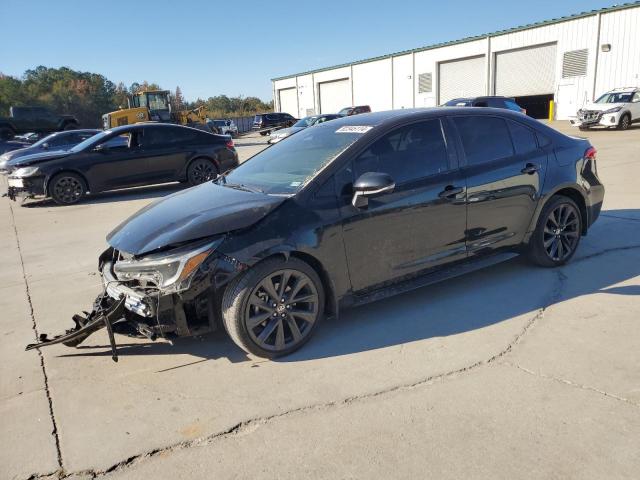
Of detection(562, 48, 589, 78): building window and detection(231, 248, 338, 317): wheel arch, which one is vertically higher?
detection(562, 48, 589, 78): building window

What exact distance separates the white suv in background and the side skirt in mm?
21193

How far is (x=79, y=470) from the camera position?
2557 mm

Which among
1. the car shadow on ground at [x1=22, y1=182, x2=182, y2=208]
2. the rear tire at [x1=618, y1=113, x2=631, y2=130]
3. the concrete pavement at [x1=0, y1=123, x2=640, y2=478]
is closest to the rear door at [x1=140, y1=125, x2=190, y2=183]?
the car shadow on ground at [x1=22, y1=182, x2=182, y2=208]

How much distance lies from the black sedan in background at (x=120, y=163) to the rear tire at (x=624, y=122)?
18.6m

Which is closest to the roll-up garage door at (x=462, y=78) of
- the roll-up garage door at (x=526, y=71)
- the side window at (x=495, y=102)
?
the roll-up garage door at (x=526, y=71)

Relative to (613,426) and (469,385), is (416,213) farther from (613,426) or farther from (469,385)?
(613,426)

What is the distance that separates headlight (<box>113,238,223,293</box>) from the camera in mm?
3193

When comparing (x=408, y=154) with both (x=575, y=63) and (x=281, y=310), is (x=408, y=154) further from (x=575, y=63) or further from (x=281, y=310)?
(x=575, y=63)

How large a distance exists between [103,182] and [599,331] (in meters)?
10.0

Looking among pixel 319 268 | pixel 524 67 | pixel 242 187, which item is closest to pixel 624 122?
pixel 524 67

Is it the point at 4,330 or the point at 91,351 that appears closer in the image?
the point at 91,351

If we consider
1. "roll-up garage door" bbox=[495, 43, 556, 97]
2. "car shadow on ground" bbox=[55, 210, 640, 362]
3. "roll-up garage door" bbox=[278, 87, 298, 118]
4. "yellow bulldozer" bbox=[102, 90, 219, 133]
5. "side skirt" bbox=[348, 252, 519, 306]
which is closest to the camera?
"car shadow on ground" bbox=[55, 210, 640, 362]

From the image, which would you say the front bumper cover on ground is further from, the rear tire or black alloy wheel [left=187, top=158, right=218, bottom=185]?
the rear tire

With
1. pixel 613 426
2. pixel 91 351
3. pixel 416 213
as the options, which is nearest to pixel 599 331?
pixel 613 426
